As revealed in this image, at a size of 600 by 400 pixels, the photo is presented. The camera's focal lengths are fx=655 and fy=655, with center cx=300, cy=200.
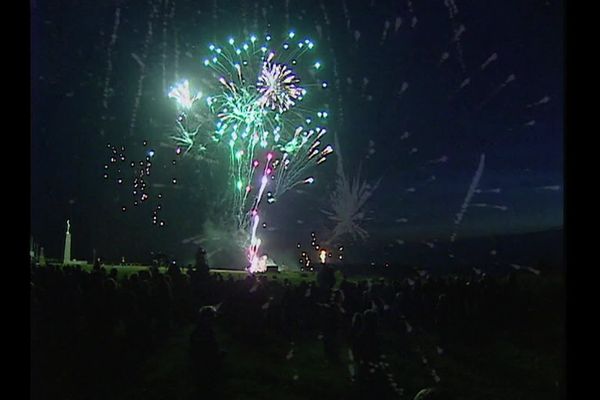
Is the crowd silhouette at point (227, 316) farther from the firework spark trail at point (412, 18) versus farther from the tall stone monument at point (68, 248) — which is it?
the firework spark trail at point (412, 18)

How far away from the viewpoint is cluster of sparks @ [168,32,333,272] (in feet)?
7.34

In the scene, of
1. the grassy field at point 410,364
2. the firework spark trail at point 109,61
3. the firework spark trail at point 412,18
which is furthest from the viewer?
the firework spark trail at point 109,61

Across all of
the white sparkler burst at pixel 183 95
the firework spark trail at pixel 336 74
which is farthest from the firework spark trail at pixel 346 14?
the white sparkler burst at pixel 183 95

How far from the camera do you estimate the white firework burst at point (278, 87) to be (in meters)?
2.24

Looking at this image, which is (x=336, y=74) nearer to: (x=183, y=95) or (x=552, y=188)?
(x=183, y=95)

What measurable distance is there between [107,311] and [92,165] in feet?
1.74

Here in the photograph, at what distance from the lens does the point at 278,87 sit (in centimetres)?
225

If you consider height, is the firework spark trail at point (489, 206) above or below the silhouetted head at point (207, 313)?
above

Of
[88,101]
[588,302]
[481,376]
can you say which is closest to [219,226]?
[88,101]

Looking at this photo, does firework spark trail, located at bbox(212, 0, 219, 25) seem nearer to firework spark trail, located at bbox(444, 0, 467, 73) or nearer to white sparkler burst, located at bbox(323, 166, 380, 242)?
white sparkler burst, located at bbox(323, 166, 380, 242)

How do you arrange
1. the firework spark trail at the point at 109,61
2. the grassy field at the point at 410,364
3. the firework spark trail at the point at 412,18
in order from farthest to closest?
the firework spark trail at the point at 109,61
the firework spark trail at the point at 412,18
the grassy field at the point at 410,364

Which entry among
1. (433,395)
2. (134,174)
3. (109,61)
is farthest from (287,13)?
(433,395)

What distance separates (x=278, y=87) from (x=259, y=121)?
13 centimetres

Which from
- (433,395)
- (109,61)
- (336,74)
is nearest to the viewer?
(433,395)
